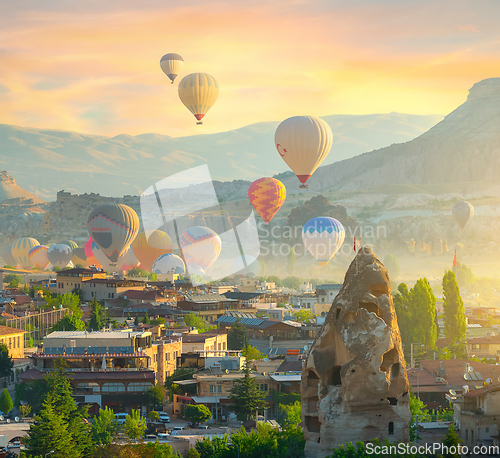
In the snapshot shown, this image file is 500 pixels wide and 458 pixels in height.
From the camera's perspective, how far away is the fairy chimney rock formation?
86.0ft

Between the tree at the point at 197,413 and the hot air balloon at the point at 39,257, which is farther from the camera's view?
the hot air balloon at the point at 39,257

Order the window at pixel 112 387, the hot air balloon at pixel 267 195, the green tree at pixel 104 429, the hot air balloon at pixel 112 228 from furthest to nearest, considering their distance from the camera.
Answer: the hot air balloon at pixel 267 195 < the hot air balloon at pixel 112 228 < the window at pixel 112 387 < the green tree at pixel 104 429

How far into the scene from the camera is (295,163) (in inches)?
4338

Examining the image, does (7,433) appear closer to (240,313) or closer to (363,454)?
(363,454)

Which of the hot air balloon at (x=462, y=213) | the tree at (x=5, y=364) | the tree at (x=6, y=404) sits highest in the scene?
A: the hot air balloon at (x=462, y=213)

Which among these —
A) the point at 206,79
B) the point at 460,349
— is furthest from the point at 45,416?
the point at 206,79

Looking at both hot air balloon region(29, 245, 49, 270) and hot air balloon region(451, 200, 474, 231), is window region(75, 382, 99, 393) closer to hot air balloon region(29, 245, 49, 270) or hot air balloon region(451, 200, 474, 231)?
hot air balloon region(29, 245, 49, 270)

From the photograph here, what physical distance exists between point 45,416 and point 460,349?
4232 cm

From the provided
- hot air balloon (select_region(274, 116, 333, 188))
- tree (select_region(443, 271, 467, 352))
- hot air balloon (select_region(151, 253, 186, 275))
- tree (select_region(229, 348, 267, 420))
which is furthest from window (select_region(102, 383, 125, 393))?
hot air balloon (select_region(151, 253, 186, 275))

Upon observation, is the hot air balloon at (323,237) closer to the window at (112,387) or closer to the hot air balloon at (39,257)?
the hot air balloon at (39,257)

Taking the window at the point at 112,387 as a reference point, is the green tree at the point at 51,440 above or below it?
below

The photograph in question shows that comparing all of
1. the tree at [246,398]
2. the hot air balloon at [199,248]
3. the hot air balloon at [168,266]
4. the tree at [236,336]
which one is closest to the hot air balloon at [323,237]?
the hot air balloon at [199,248]

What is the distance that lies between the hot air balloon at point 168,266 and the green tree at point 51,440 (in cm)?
11505

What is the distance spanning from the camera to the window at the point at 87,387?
5494 cm
